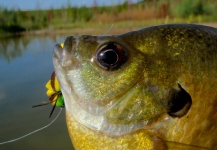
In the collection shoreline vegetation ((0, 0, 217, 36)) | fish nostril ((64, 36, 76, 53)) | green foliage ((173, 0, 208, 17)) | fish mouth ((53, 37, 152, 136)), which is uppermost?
fish nostril ((64, 36, 76, 53))

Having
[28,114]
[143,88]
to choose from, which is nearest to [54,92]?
[143,88]

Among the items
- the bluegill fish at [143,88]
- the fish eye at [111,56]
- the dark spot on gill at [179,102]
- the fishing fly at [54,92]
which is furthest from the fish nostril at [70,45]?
the fishing fly at [54,92]

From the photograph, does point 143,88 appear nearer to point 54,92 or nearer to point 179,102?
point 179,102

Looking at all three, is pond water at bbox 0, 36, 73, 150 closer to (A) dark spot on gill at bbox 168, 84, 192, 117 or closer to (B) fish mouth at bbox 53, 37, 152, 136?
(B) fish mouth at bbox 53, 37, 152, 136

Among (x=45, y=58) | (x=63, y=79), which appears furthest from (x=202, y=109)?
(x=45, y=58)

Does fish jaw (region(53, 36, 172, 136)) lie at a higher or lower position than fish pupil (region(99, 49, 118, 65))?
lower

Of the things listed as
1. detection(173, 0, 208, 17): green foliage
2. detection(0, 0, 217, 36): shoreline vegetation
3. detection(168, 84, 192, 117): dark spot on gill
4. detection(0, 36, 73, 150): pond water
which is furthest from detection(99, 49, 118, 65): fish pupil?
detection(173, 0, 208, 17): green foliage

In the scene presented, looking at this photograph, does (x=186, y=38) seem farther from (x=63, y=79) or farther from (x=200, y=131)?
(x=63, y=79)
